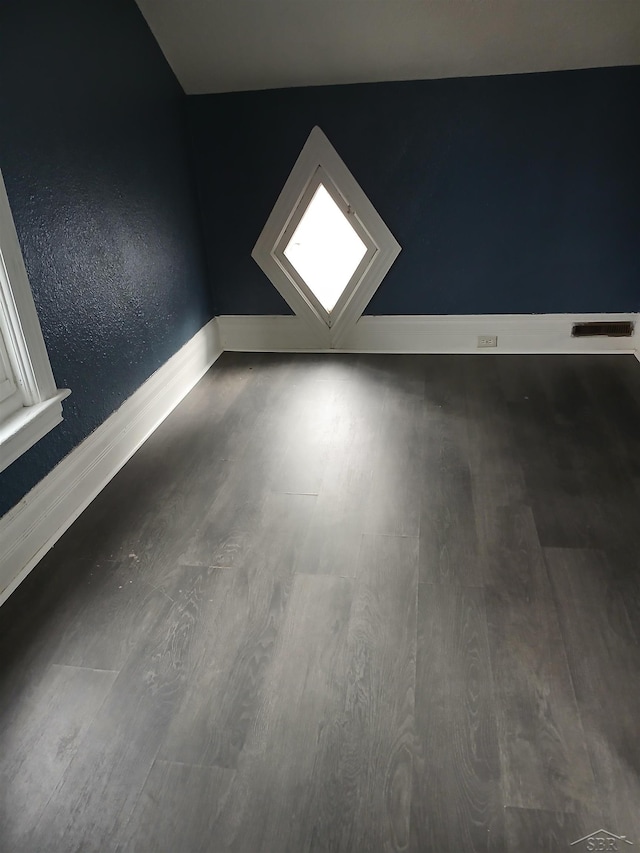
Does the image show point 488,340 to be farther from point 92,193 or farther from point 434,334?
point 92,193

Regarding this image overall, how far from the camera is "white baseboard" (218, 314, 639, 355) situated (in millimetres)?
3461

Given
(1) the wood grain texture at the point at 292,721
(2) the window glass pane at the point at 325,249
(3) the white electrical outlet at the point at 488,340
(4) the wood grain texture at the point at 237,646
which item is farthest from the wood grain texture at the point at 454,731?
(2) the window glass pane at the point at 325,249

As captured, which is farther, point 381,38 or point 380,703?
point 381,38

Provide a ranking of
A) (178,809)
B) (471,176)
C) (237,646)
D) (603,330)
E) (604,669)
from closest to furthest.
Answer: (178,809) → (604,669) → (237,646) → (471,176) → (603,330)

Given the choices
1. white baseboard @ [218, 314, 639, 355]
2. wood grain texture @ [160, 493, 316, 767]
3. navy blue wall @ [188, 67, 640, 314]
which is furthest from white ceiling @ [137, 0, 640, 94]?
wood grain texture @ [160, 493, 316, 767]

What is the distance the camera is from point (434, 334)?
3.59m

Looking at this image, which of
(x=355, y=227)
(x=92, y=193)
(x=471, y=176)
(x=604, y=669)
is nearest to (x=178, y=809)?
(x=604, y=669)

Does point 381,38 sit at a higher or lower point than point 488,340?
higher

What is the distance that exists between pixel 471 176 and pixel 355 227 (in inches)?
26.2

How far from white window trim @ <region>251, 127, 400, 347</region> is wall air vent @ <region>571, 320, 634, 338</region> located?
1.10 metres

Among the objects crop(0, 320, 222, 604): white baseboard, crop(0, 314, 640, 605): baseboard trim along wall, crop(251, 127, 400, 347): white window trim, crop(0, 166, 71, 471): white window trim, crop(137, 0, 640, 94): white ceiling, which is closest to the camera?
crop(0, 166, 71, 471): white window trim

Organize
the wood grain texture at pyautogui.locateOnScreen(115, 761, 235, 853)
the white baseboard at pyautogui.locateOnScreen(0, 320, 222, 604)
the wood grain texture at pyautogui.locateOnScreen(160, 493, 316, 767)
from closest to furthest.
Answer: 1. the wood grain texture at pyautogui.locateOnScreen(115, 761, 235, 853)
2. the wood grain texture at pyautogui.locateOnScreen(160, 493, 316, 767)
3. the white baseboard at pyautogui.locateOnScreen(0, 320, 222, 604)

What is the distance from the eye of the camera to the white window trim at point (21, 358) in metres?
1.83

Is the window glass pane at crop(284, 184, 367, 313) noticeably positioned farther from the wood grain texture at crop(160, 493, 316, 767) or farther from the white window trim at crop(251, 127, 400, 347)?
the wood grain texture at crop(160, 493, 316, 767)
